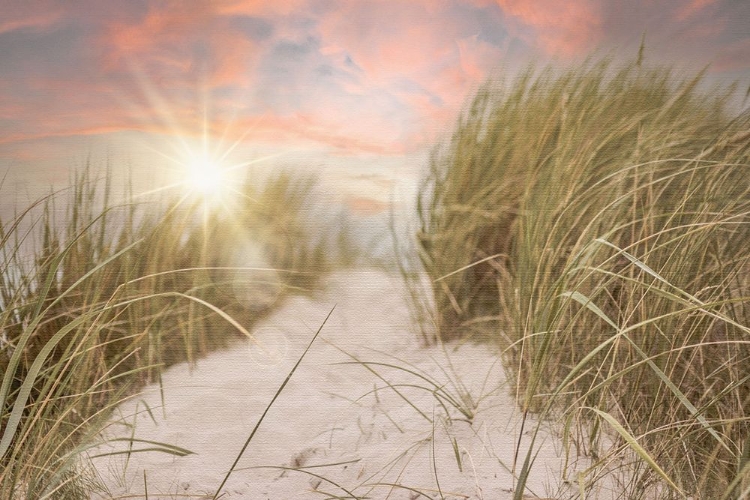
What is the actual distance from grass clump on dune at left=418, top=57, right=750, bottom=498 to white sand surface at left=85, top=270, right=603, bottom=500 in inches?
4.3

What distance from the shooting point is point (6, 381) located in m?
0.87

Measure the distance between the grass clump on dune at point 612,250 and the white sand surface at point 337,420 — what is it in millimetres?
110

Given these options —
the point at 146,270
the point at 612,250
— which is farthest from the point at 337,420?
the point at 612,250

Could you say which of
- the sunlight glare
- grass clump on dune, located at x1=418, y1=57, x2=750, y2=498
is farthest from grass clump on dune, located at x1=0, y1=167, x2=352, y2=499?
grass clump on dune, located at x1=418, y1=57, x2=750, y2=498

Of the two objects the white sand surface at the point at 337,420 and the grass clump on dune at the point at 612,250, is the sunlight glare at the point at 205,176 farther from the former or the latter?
the grass clump on dune at the point at 612,250

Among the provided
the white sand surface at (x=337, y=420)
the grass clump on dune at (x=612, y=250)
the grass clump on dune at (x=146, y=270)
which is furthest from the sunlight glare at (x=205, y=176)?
the grass clump on dune at (x=612, y=250)

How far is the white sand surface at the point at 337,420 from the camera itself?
1.10m

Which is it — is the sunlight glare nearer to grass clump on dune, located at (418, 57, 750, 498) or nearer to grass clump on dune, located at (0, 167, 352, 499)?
grass clump on dune, located at (0, 167, 352, 499)

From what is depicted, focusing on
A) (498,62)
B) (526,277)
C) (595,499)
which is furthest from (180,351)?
(498,62)

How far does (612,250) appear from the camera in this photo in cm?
125

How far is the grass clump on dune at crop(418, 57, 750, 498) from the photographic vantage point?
3.34 ft

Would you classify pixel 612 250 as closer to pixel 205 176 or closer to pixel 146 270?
pixel 205 176

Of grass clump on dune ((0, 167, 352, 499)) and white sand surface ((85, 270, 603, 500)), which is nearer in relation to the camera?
white sand surface ((85, 270, 603, 500))

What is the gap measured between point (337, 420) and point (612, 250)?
74 centimetres
